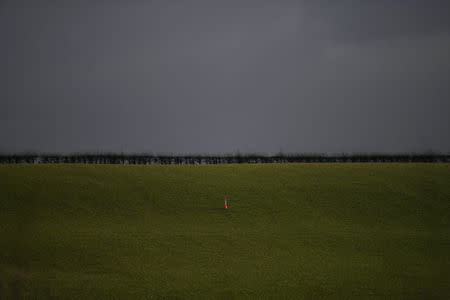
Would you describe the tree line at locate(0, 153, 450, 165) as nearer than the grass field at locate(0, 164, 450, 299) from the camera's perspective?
No

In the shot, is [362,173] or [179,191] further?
[362,173]

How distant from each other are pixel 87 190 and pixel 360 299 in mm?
9096

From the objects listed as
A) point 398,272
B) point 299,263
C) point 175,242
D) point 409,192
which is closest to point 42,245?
point 175,242

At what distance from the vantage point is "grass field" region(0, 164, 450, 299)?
742 cm

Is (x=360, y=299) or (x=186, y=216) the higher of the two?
(x=186, y=216)

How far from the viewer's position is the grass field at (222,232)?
7422 millimetres

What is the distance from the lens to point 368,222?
11.0 m

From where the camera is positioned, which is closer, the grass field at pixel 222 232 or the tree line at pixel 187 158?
the grass field at pixel 222 232

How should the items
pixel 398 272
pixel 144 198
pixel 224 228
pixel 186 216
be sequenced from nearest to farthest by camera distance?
pixel 398 272 → pixel 224 228 → pixel 186 216 → pixel 144 198

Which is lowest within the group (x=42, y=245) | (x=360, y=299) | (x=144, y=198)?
(x=360, y=299)

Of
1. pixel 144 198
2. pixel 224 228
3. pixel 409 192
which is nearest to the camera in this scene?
pixel 224 228

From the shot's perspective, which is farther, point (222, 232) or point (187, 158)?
point (187, 158)

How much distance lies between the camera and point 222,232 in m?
10.0

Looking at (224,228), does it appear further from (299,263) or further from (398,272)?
(398,272)
